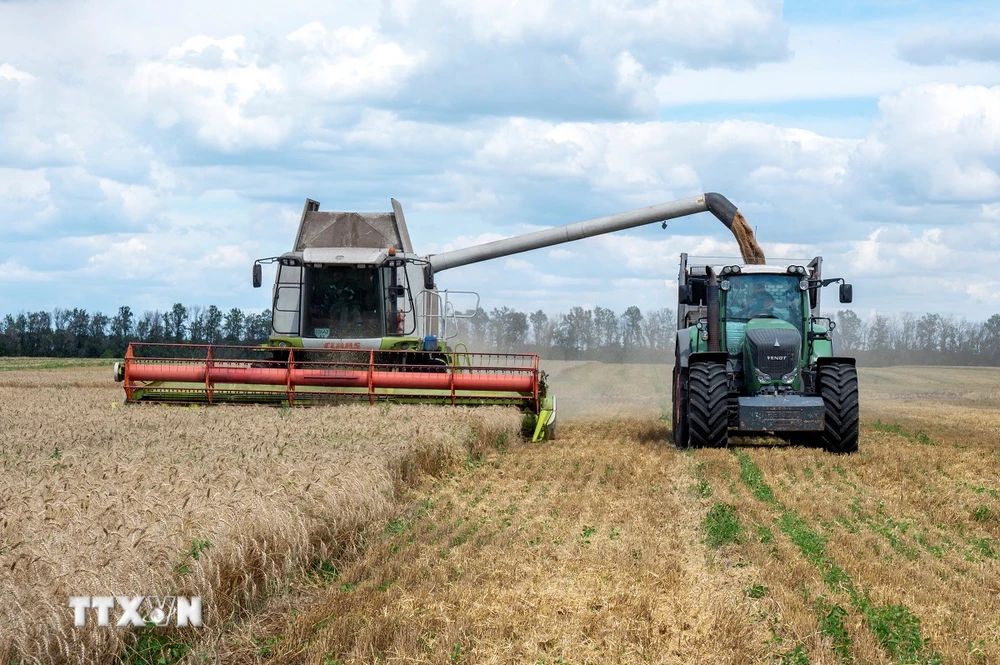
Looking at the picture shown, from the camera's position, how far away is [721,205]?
746 inches

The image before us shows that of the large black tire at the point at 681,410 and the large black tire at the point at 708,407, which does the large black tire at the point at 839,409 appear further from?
the large black tire at the point at 681,410

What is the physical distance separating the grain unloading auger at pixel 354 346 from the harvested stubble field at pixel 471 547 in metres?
2.63

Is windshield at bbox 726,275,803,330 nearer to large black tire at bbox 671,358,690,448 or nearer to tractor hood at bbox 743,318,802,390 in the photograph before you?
tractor hood at bbox 743,318,802,390

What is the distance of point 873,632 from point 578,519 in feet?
10.4

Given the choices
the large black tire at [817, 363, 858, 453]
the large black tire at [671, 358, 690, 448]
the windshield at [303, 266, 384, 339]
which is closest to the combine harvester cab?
the windshield at [303, 266, 384, 339]

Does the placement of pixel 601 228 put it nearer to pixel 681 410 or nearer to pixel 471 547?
pixel 681 410

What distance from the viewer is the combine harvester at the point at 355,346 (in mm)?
14453

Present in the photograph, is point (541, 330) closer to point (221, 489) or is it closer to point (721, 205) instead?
point (721, 205)

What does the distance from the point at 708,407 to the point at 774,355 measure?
3.82 ft

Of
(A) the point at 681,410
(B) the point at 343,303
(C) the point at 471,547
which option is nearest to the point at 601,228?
(B) the point at 343,303

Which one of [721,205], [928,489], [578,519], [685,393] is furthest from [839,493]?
[721,205]

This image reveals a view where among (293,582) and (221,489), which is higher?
(221,489)

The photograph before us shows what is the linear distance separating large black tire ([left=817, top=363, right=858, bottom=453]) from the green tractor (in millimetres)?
12

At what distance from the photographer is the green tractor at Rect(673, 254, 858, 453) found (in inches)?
507
